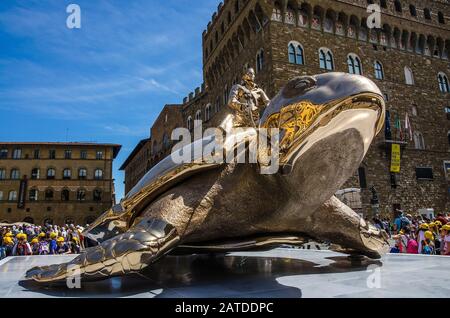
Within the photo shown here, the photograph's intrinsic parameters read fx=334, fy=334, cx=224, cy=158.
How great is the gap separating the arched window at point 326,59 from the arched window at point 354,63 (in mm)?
1732

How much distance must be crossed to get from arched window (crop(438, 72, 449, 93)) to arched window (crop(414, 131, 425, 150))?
6.03 m

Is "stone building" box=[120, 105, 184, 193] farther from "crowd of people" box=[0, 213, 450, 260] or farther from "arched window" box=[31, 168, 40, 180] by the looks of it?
"crowd of people" box=[0, 213, 450, 260]

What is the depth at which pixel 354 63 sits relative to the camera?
89.5 feet

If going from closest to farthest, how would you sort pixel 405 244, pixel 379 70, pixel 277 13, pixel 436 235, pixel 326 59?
pixel 405 244
pixel 436 235
pixel 277 13
pixel 326 59
pixel 379 70

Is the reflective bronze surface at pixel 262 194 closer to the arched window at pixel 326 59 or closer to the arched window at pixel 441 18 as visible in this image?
the arched window at pixel 326 59

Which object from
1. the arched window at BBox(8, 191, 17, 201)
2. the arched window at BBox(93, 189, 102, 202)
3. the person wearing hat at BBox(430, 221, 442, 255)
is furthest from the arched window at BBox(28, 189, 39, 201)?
the person wearing hat at BBox(430, 221, 442, 255)

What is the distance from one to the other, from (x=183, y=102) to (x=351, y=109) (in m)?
40.1

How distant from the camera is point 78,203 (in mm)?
49531

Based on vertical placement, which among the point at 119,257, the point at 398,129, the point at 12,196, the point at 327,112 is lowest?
the point at 119,257

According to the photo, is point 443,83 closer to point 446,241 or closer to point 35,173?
point 446,241

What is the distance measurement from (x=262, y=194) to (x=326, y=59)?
26014 millimetres

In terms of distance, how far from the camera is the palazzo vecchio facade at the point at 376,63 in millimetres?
24709

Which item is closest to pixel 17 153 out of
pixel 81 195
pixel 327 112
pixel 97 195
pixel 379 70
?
pixel 81 195
